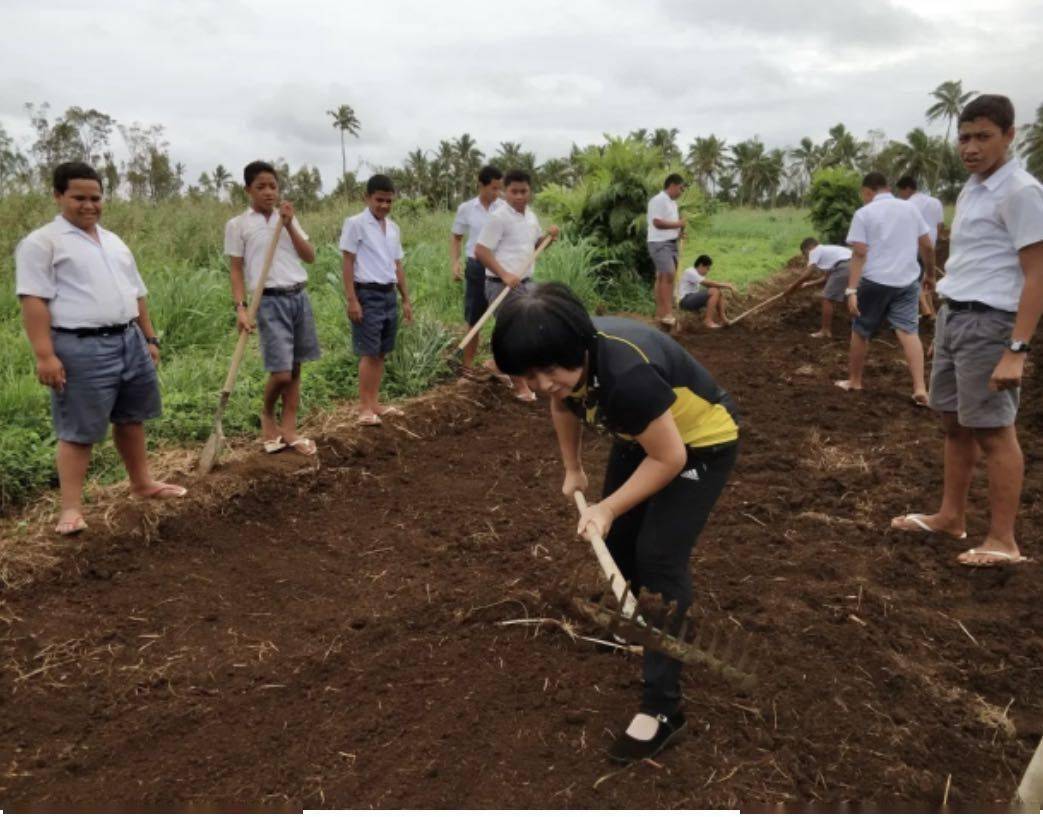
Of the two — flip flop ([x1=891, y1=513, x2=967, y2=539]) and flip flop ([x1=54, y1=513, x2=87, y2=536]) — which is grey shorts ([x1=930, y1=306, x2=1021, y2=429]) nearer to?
flip flop ([x1=891, y1=513, x2=967, y2=539])

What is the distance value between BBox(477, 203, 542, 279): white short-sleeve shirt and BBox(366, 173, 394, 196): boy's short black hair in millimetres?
904

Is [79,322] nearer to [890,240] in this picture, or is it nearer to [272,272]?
[272,272]

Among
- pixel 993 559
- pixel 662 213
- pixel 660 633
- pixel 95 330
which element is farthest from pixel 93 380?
pixel 662 213

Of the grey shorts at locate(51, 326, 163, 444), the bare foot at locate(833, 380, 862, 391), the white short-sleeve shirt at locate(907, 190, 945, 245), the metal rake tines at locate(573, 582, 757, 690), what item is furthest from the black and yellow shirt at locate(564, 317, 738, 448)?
the white short-sleeve shirt at locate(907, 190, 945, 245)

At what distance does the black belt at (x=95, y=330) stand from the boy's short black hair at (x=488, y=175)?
3.56 metres

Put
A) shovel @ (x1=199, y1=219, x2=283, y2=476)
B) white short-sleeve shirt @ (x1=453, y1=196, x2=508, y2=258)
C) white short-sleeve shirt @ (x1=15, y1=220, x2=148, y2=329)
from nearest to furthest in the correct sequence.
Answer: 1. white short-sleeve shirt @ (x1=15, y1=220, x2=148, y2=329)
2. shovel @ (x1=199, y1=219, x2=283, y2=476)
3. white short-sleeve shirt @ (x1=453, y1=196, x2=508, y2=258)

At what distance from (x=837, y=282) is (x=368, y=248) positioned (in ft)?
16.9

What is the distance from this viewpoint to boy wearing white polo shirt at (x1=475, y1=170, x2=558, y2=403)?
18.6 ft

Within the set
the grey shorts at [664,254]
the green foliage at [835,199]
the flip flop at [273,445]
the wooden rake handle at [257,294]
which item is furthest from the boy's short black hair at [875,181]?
the green foliage at [835,199]

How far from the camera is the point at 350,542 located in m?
3.83

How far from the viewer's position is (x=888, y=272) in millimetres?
5652

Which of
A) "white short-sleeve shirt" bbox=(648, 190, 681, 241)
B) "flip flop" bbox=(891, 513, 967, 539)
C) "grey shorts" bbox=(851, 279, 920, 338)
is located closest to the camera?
"flip flop" bbox=(891, 513, 967, 539)

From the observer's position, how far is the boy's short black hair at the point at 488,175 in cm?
651

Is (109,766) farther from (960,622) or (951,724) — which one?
(960,622)
